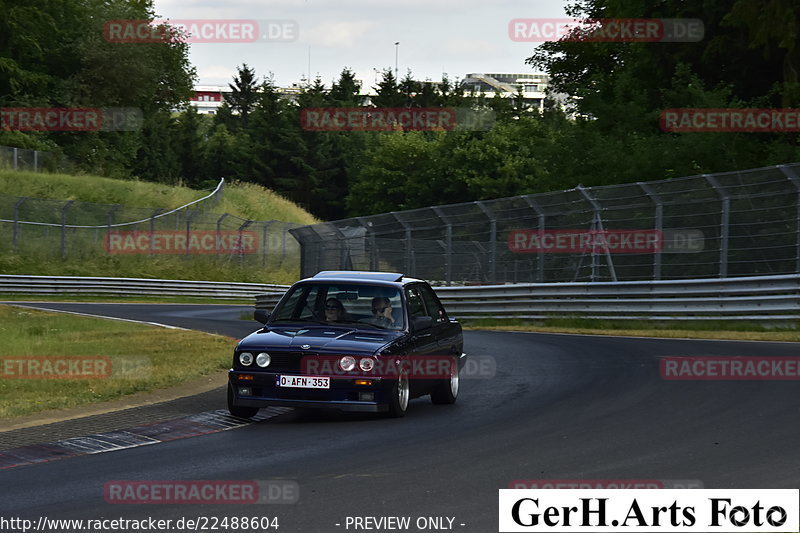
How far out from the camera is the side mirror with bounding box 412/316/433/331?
11906 millimetres

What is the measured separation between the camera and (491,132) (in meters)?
78.5

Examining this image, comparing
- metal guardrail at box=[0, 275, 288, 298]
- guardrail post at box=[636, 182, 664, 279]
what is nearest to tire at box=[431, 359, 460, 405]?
guardrail post at box=[636, 182, 664, 279]

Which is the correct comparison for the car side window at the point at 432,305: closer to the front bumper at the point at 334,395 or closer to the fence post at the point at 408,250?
the front bumper at the point at 334,395

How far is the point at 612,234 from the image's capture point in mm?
24438

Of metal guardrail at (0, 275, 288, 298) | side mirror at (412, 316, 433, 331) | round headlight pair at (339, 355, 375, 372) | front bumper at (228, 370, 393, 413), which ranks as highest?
side mirror at (412, 316, 433, 331)

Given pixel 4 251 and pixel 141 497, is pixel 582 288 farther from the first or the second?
pixel 4 251

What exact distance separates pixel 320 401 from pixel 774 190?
500 inches

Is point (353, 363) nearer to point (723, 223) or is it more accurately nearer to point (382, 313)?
point (382, 313)

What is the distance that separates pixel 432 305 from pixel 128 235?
39.4 m

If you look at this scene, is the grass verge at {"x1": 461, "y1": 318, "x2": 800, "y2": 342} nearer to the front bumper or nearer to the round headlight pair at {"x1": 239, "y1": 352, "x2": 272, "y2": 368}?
the front bumper

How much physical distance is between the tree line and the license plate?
73.7 feet

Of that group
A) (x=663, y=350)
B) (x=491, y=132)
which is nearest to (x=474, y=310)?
(x=663, y=350)

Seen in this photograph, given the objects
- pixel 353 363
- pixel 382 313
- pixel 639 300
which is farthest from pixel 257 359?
pixel 639 300

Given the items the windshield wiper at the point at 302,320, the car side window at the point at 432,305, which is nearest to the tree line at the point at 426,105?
the car side window at the point at 432,305
